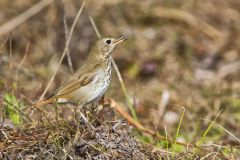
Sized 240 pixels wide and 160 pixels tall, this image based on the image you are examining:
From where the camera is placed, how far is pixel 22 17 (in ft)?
27.3

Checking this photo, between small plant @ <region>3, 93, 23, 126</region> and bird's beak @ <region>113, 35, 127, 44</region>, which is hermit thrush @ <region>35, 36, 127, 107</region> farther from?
small plant @ <region>3, 93, 23, 126</region>

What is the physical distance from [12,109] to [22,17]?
123 inches

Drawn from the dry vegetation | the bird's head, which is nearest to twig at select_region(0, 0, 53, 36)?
the dry vegetation

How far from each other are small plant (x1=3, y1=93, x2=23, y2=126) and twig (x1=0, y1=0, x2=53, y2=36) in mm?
2519

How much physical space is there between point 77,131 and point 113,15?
523 centimetres

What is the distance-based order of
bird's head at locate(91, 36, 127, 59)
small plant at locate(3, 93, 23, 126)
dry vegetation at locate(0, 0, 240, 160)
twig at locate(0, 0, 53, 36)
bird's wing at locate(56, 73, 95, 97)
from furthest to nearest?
twig at locate(0, 0, 53, 36)
bird's head at locate(91, 36, 127, 59)
bird's wing at locate(56, 73, 95, 97)
small plant at locate(3, 93, 23, 126)
dry vegetation at locate(0, 0, 240, 160)

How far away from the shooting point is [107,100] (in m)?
5.71

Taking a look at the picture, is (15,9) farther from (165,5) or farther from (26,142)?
(26,142)

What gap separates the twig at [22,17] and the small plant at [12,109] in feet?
8.26

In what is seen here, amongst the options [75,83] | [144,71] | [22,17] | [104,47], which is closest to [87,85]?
[75,83]

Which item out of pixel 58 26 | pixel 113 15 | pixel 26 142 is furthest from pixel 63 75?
pixel 26 142

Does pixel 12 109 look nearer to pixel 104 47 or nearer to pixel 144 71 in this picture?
pixel 104 47

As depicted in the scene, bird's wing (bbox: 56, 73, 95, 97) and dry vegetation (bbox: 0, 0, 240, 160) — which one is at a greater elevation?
bird's wing (bbox: 56, 73, 95, 97)

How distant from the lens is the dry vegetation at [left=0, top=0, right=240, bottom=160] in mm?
4812
